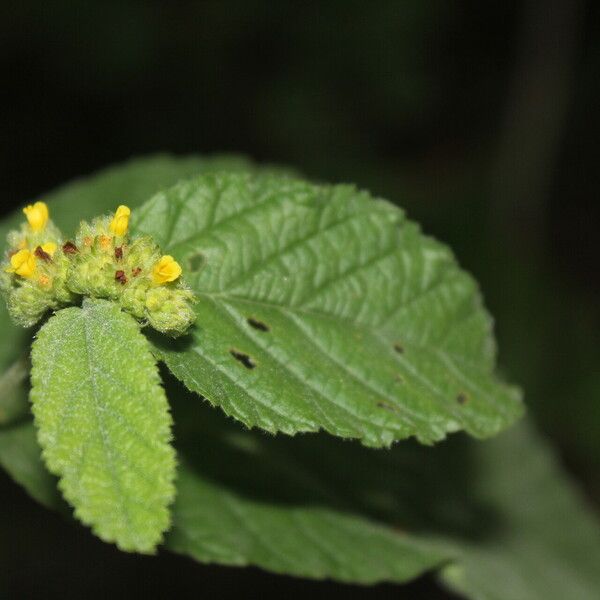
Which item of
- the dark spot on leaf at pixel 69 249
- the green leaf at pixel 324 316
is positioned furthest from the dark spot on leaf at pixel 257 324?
the dark spot on leaf at pixel 69 249

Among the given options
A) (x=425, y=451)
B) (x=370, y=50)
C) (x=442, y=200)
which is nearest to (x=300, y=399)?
(x=425, y=451)

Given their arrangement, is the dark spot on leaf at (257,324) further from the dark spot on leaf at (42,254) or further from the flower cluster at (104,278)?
the dark spot on leaf at (42,254)

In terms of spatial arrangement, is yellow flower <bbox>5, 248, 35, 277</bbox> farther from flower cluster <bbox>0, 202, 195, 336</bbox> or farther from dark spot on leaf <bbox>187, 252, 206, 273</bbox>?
dark spot on leaf <bbox>187, 252, 206, 273</bbox>

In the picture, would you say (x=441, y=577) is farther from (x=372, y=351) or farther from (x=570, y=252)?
(x=570, y=252)

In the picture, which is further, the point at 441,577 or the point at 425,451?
the point at 425,451

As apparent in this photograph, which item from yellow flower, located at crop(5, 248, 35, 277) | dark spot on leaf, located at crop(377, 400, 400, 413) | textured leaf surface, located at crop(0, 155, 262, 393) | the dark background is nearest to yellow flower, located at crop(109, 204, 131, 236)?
yellow flower, located at crop(5, 248, 35, 277)

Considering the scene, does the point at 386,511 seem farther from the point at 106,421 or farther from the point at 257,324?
the point at 106,421
